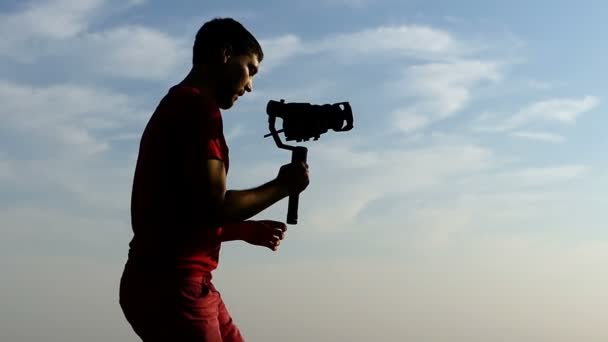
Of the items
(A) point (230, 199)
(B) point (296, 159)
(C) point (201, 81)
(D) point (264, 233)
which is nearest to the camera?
(A) point (230, 199)

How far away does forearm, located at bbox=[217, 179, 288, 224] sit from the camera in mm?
5207

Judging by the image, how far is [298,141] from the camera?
603cm

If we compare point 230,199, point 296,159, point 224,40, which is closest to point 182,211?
point 230,199

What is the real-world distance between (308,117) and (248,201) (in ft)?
3.26

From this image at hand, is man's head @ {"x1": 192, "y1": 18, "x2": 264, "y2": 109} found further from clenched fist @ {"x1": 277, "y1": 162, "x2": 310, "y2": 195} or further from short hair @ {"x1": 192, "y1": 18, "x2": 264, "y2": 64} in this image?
clenched fist @ {"x1": 277, "y1": 162, "x2": 310, "y2": 195}

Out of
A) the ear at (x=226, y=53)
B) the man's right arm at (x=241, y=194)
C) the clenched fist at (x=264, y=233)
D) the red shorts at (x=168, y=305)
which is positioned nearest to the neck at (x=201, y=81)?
the ear at (x=226, y=53)

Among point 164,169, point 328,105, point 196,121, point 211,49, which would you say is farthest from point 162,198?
point 328,105

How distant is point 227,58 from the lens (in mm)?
5648

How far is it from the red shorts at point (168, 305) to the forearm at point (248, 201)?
0.45m

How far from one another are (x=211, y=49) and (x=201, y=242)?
4.00 ft

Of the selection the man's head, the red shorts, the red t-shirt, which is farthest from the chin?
the red shorts

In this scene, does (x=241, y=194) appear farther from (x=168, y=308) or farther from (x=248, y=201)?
(x=168, y=308)

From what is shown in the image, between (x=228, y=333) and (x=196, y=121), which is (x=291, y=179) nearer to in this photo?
(x=196, y=121)

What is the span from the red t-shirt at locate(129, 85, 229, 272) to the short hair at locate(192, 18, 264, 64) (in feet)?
1.16
